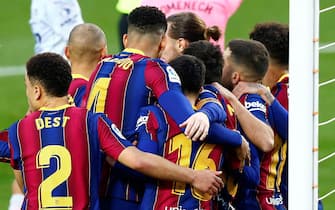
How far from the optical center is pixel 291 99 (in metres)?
5.85

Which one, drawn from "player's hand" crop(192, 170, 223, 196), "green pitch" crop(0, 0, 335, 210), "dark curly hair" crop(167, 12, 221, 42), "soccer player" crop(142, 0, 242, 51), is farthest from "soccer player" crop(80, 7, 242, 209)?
"green pitch" crop(0, 0, 335, 210)

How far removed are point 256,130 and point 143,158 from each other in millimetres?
871

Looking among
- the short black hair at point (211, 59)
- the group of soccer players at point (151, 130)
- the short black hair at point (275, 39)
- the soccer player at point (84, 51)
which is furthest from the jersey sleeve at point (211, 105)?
the short black hair at point (275, 39)

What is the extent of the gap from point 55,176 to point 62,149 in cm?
13

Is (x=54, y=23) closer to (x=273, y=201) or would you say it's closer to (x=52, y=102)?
(x=273, y=201)

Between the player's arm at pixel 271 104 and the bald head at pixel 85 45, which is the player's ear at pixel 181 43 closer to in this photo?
the bald head at pixel 85 45

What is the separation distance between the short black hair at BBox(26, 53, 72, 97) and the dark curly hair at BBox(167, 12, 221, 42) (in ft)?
4.84

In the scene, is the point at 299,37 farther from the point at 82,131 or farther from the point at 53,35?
the point at 53,35

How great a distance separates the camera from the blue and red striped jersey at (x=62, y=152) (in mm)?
5938

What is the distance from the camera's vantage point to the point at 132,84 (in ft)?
20.7

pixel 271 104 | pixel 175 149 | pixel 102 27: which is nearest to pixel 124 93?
pixel 175 149

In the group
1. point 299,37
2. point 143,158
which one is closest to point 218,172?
point 143,158

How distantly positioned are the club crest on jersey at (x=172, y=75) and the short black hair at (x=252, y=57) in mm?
739

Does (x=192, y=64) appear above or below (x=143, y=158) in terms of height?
above
